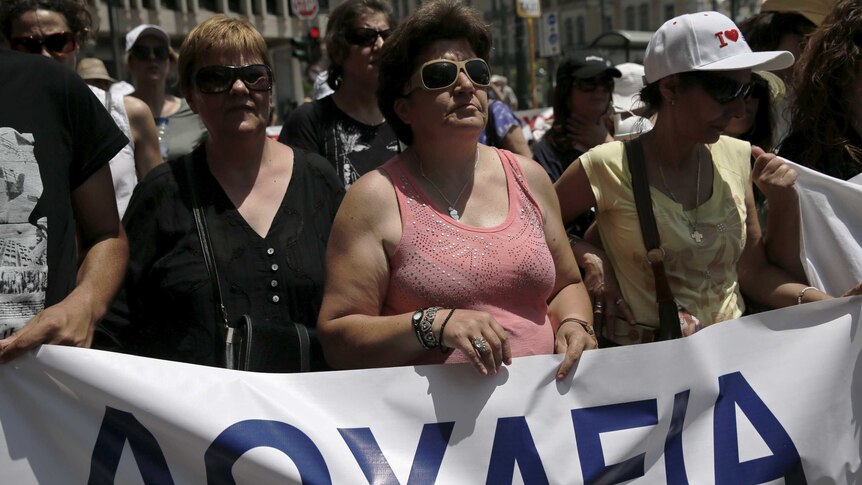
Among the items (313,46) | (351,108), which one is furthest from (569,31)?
(351,108)

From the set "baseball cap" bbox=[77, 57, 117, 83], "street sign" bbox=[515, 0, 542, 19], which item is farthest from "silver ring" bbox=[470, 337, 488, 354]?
"street sign" bbox=[515, 0, 542, 19]

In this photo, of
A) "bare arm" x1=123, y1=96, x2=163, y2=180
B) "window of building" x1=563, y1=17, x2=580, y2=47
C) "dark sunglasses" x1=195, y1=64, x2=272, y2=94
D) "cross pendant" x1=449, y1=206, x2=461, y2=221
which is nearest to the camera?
"cross pendant" x1=449, y1=206, x2=461, y2=221

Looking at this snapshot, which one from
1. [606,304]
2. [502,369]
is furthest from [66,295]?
[606,304]

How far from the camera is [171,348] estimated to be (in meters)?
3.35

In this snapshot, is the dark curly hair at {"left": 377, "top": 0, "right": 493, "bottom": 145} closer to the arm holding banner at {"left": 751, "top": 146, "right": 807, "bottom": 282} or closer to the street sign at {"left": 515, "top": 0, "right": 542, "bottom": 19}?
the arm holding banner at {"left": 751, "top": 146, "right": 807, "bottom": 282}

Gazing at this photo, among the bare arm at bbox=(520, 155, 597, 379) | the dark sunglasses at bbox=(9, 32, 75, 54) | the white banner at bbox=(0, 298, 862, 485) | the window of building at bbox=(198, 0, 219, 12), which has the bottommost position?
the window of building at bbox=(198, 0, 219, 12)

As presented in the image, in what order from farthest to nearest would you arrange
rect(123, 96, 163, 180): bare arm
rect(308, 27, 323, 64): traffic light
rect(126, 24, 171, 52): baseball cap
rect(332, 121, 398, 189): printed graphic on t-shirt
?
rect(308, 27, 323, 64): traffic light, rect(126, 24, 171, 52): baseball cap, rect(123, 96, 163, 180): bare arm, rect(332, 121, 398, 189): printed graphic on t-shirt

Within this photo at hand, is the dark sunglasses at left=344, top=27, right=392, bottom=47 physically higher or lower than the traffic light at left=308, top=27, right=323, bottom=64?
higher

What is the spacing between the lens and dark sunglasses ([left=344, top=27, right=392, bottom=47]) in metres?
4.66

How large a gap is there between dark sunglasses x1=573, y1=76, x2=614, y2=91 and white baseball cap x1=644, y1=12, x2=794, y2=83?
174cm

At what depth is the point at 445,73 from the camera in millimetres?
2980

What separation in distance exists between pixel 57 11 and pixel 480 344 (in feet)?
8.23

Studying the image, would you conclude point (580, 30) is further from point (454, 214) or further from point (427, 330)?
point (427, 330)

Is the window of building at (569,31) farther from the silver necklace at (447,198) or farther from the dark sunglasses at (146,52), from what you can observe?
the silver necklace at (447,198)
